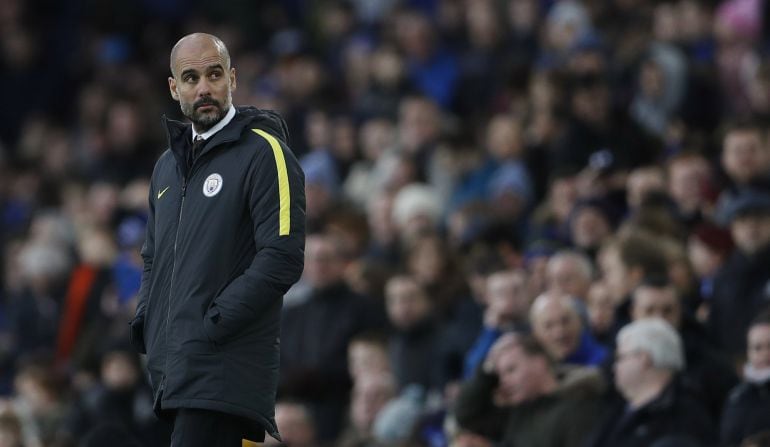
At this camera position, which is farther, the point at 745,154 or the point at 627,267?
the point at 745,154

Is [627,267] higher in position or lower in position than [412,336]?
higher

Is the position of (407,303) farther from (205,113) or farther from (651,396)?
(205,113)

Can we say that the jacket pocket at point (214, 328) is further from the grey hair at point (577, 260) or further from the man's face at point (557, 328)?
the grey hair at point (577, 260)

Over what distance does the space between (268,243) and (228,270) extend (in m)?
0.16

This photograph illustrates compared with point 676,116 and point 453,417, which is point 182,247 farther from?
point 676,116

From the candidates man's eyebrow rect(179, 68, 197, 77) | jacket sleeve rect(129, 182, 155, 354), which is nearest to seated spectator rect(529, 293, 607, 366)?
jacket sleeve rect(129, 182, 155, 354)

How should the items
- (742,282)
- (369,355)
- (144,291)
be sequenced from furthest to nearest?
(369,355) < (742,282) < (144,291)

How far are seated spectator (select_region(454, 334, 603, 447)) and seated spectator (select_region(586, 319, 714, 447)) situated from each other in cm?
24

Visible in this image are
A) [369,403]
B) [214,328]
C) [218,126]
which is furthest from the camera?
[369,403]

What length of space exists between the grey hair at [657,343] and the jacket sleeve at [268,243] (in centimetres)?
287

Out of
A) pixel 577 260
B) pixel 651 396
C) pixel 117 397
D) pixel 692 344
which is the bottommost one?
pixel 117 397

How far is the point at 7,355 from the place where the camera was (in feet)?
42.6

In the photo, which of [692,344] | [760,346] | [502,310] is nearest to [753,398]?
[760,346]

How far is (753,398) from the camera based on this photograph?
23.7 feet
